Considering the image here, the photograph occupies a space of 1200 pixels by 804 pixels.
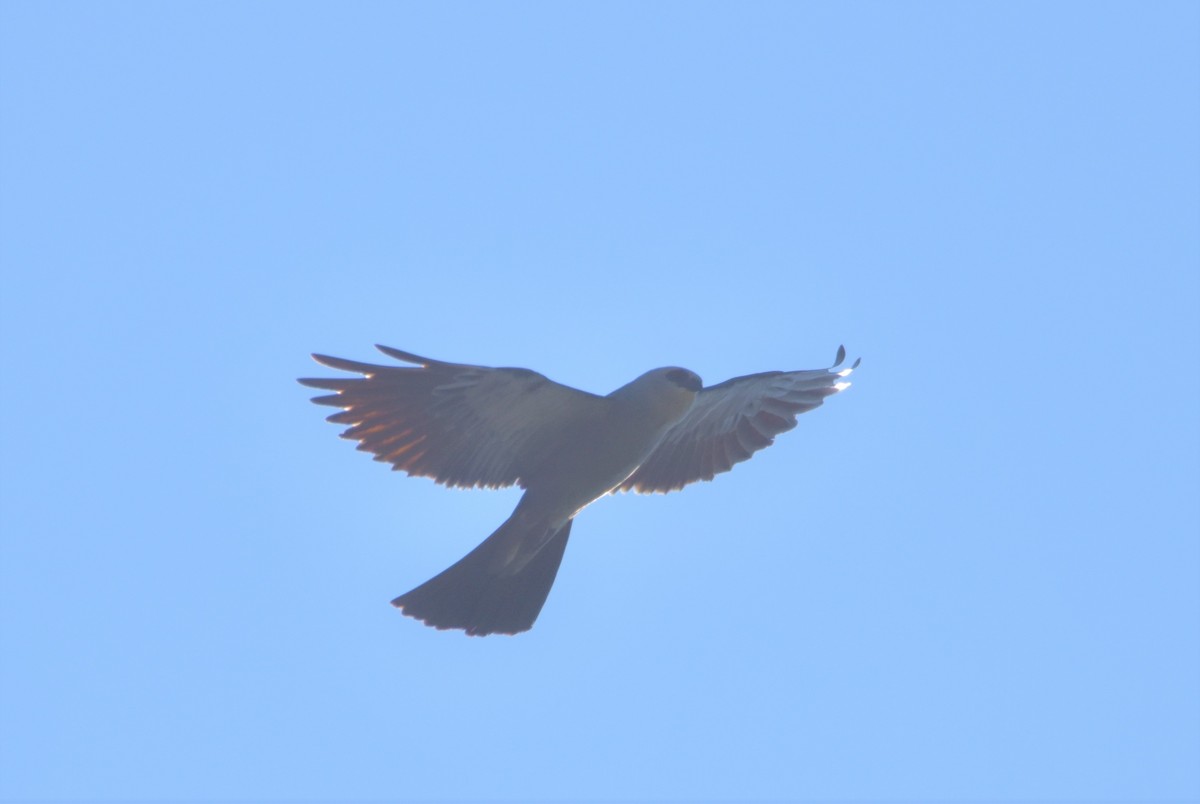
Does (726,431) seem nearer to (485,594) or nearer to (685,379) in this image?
(685,379)

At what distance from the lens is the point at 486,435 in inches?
349

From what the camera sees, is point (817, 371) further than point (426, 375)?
Yes

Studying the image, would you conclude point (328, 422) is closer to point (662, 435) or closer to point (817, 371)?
point (662, 435)

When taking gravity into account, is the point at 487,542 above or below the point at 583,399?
below

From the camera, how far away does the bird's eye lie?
28.6 feet

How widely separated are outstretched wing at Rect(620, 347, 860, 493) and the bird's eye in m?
0.85

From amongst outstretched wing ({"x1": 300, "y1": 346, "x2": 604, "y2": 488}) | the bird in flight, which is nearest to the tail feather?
the bird in flight

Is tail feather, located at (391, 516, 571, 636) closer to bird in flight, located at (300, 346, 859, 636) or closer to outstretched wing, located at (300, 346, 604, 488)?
bird in flight, located at (300, 346, 859, 636)

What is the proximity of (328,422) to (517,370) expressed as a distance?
1209 mm

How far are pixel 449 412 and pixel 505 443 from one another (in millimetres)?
386

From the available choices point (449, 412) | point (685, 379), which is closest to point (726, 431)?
point (685, 379)

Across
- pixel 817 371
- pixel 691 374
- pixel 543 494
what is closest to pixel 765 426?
pixel 817 371

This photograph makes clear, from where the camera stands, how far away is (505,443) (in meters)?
8.89

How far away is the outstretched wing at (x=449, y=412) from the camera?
8.58 m
